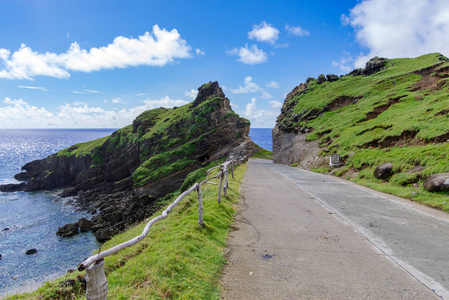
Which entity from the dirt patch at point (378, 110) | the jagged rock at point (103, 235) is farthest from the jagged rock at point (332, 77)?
the jagged rock at point (103, 235)

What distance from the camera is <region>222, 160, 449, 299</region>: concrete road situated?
4414mm

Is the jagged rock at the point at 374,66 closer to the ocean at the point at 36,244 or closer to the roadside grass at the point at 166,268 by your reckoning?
the roadside grass at the point at 166,268

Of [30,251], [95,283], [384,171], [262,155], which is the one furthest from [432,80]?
[30,251]

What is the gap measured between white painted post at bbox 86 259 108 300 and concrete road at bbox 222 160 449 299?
7.23 feet

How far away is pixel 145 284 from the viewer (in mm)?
4207

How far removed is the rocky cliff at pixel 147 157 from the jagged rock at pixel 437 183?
129ft

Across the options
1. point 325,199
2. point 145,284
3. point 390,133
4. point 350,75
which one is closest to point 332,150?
point 390,133

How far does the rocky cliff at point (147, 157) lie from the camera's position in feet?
163

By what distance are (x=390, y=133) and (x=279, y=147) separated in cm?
3402

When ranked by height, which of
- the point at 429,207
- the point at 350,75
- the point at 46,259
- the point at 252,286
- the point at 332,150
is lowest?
the point at 46,259

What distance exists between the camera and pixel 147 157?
197 ft

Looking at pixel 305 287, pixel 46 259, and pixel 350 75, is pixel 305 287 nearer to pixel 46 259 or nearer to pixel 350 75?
pixel 46 259

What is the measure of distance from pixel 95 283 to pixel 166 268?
6.03 feet

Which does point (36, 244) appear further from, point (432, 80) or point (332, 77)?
point (332, 77)
